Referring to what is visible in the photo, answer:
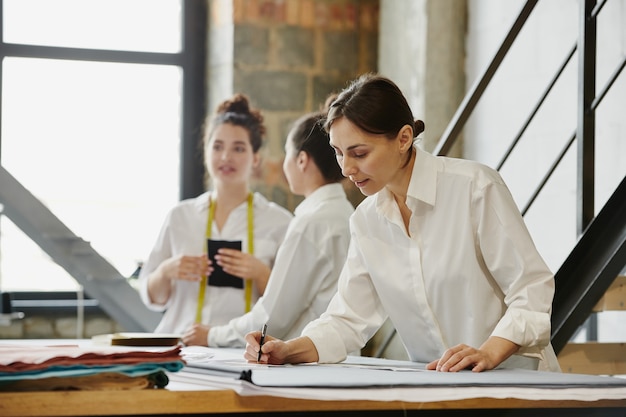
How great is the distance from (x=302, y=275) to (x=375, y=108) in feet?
2.97

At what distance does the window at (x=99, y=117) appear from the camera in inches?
204

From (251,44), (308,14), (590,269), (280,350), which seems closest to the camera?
(280,350)

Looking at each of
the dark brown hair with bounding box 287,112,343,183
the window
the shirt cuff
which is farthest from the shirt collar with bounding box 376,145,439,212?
the window

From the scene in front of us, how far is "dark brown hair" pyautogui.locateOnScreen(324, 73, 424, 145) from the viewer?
2.16 metres

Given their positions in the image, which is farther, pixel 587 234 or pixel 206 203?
pixel 206 203

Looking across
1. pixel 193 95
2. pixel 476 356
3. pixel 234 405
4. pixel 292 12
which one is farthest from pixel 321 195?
pixel 193 95

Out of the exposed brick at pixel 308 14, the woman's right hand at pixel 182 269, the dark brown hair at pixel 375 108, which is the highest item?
the exposed brick at pixel 308 14

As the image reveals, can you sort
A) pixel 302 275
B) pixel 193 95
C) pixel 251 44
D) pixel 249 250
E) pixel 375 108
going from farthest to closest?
pixel 193 95
pixel 251 44
pixel 249 250
pixel 302 275
pixel 375 108

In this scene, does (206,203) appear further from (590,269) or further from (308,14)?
(308,14)

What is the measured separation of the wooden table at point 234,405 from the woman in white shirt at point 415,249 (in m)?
0.41

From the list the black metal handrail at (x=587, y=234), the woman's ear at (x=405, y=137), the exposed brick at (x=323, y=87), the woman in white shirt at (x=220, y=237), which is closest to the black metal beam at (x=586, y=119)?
the black metal handrail at (x=587, y=234)

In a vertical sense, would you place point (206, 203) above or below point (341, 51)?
below

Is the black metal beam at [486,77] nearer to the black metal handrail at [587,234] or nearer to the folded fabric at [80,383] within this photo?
the black metal handrail at [587,234]

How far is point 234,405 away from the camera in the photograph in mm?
1531
